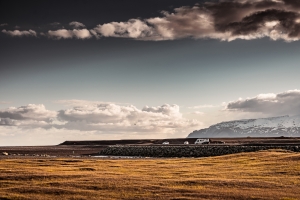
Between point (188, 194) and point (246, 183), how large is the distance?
7.72m

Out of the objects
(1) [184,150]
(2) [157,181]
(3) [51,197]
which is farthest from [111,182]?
(1) [184,150]

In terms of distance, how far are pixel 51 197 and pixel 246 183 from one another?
17807 mm

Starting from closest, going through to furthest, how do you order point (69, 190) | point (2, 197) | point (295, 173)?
point (2, 197) < point (69, 190) < point (295, 173)

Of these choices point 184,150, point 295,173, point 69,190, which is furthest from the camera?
point 184,150

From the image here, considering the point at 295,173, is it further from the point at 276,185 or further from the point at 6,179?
the point at 6,179

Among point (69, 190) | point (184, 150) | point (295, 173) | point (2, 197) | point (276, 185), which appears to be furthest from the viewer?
point (184, 150)

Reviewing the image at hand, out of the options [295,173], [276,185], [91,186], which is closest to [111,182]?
[91,186]

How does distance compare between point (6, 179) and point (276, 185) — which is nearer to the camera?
point (276, 185)

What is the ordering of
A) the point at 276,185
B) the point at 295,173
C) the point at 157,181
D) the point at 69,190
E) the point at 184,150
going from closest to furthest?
1. the point at 69,190
2. the point at 276,185
3. the point at 157,181
4. the point at 295,173
5. the point at 184,150

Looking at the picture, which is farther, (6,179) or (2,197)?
(6,179)

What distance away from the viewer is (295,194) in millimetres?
31859

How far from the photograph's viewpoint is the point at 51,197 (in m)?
31.5

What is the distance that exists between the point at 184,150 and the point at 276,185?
5941 centimetres

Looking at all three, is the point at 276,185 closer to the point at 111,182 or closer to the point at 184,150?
the point at 111,182
